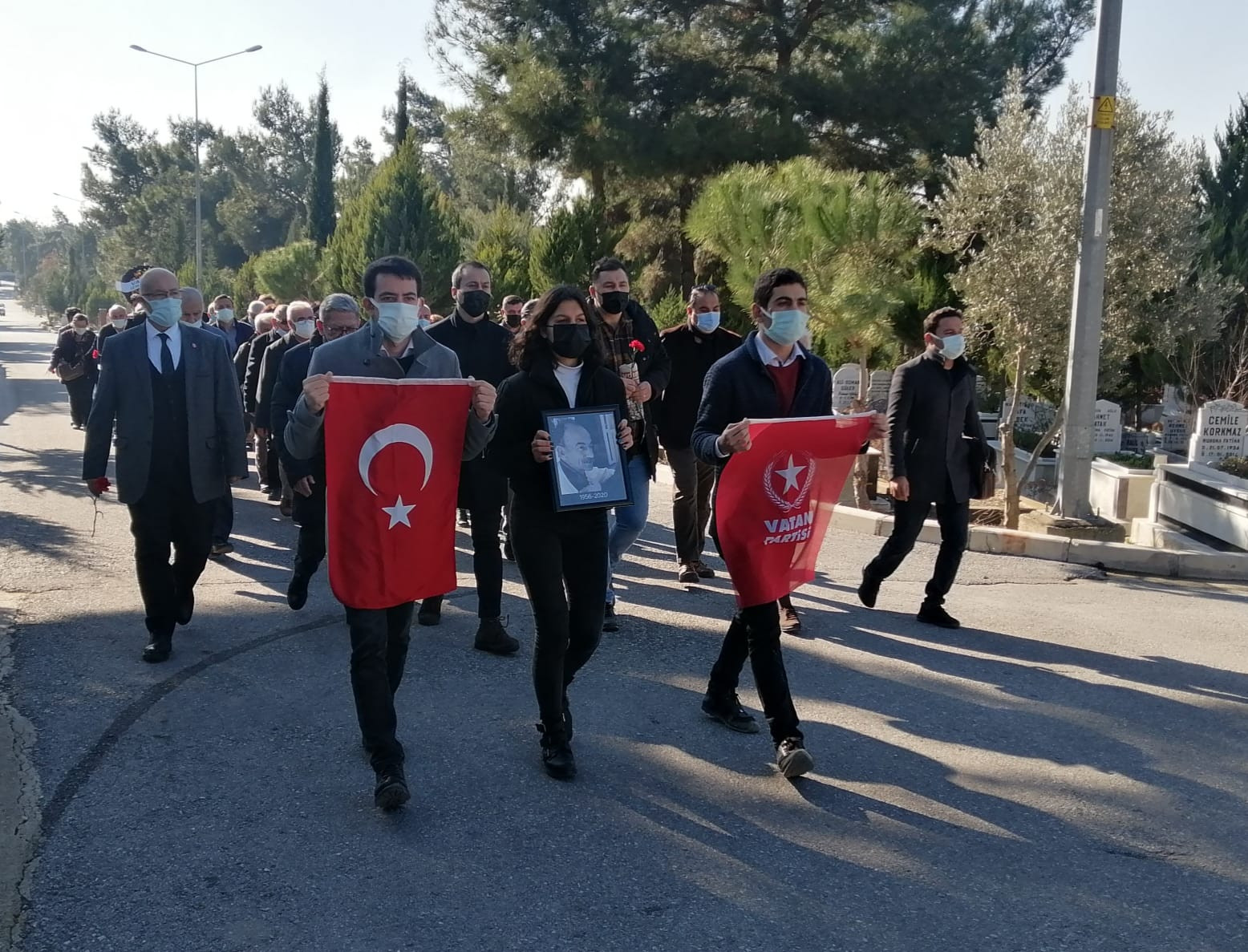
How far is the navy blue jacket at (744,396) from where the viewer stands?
493 centimetres

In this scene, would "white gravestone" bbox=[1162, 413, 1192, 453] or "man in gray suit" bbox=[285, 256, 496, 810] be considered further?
"white gravestone" bbox=[1162, 413, 1192, 453]

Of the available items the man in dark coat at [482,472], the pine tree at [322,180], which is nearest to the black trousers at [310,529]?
the man in dark coat at [482,472]

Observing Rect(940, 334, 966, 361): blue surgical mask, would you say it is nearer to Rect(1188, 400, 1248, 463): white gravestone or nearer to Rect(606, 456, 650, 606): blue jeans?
Rect(606, 456, 650, 606): blue jeans

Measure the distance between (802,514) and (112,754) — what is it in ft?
9.62

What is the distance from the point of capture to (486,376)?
6.69 meters

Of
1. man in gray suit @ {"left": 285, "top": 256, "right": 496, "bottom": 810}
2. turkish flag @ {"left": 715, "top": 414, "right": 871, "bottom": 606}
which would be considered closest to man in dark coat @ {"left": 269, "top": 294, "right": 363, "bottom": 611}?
man in gray suit @ {"left": 285, "top": 256, "right": 496, "bottom": 810}

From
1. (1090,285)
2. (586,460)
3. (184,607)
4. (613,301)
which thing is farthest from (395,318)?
(1090,285)

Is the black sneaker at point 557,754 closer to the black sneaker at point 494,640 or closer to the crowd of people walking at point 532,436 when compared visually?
the crowd of people walking at point 532,436

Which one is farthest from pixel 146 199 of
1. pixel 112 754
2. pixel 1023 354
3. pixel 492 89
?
pixel 112 754

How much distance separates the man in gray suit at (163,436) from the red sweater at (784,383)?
291 cm

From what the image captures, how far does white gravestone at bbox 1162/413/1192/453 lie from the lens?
62.4ft

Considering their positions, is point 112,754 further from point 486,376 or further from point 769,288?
point 769,288

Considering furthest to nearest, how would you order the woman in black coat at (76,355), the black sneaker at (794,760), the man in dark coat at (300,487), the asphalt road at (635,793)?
the woman in black coat at (76,355)
the man in dark coat at (300,487)
the black sneaker at (794,760)
the asphalt road at (635,793)

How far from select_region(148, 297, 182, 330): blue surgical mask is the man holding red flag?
298 cm
